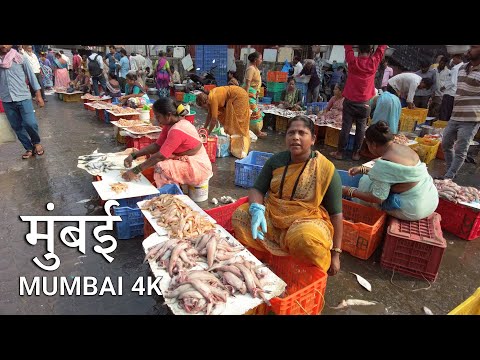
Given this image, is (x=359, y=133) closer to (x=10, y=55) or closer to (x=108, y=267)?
(x=108, y=267)

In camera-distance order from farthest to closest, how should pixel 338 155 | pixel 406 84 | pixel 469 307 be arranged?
pixel 406 84
pixel 338 155
pixel 469 307

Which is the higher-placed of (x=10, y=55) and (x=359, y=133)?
(x=10, y=55)

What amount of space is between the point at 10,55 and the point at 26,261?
423cm

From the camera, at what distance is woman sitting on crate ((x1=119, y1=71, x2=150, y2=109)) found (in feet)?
29.5

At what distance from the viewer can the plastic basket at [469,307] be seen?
2164mm

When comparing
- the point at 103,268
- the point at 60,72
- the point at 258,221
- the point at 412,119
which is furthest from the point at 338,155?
the point at 60,72

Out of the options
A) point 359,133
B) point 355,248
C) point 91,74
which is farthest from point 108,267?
point 91,74

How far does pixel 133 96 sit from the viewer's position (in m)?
9.27

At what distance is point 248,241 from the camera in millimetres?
3166

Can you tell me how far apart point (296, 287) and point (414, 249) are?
143cm

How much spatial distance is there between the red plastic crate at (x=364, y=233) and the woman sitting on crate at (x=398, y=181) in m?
0.24

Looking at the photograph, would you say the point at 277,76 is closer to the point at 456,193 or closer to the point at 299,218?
the point at 456,193

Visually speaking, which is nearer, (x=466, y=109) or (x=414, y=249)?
(x=414, y=249)

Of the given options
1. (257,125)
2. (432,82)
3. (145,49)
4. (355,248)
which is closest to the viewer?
(355,248)
